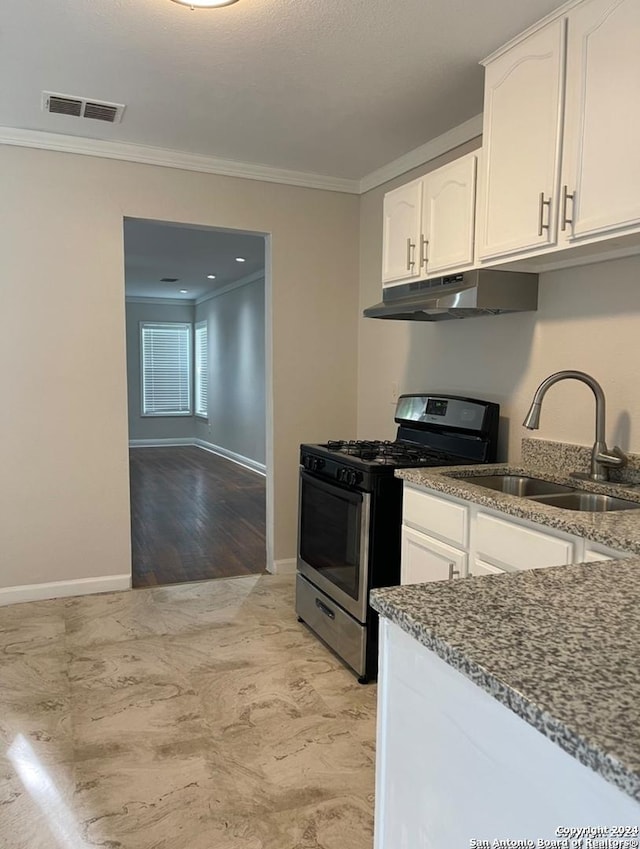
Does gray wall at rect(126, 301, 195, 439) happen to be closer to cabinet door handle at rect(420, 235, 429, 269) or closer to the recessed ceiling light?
cabinet door handle at rect(420, 235, 429, 269)

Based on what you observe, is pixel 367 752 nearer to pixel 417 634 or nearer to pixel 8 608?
pixel 417 634

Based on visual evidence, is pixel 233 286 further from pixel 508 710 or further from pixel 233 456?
pixel 508 710

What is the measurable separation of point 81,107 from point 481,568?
2715 mm

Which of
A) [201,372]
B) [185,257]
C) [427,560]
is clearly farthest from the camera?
[201,372]

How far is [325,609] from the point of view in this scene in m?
2.93

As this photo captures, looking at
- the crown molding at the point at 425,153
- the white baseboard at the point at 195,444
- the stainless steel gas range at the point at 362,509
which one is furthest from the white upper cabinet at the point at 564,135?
the white baseboard at the point at 195,444

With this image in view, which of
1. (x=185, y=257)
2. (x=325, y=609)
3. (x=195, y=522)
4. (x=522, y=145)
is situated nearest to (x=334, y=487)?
(x=325, y=609)

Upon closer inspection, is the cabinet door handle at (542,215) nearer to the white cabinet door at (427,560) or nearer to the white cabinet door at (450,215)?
the white cabinet door at (450,215)

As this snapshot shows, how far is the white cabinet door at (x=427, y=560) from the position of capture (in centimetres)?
221

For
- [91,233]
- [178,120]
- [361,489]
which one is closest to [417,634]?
[361,489]

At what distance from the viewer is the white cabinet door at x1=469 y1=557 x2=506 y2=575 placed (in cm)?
203

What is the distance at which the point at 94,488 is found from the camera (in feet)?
11.8

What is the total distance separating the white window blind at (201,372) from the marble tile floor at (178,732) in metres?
7.38

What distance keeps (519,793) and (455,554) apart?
1.52m
